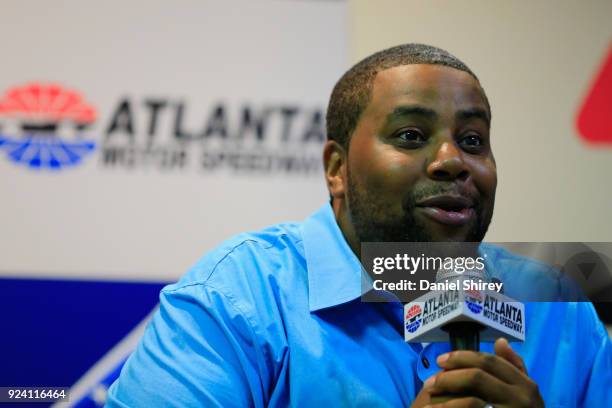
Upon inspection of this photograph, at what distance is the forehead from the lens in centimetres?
132

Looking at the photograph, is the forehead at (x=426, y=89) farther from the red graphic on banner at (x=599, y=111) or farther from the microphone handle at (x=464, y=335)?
the red graphic on banner at (x=599, y=111)

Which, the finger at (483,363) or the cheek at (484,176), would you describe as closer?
the finger at (483,363)

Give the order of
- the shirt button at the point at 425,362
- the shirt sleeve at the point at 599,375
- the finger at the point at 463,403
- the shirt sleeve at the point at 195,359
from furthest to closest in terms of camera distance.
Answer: the shirt sleeve at the point at 599,375 → the shirt button at the point at 425,362 → the shirt sleeve at the point at 195,359 → the finger at the point at 463,403

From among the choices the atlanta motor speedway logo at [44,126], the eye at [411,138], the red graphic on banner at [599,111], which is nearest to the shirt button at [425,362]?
the eye at [411,138]

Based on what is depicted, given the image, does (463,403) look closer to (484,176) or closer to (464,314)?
(464,314)

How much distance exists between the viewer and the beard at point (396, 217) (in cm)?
125

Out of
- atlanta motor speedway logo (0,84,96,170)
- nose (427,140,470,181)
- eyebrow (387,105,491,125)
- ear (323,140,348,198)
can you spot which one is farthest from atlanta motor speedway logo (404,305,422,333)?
atlanta motor speedway logo (0,84,96,170)

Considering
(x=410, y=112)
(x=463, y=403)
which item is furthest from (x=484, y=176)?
(x=463, y=403)

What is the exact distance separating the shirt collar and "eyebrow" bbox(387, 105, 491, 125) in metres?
0.24

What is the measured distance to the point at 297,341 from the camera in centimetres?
119

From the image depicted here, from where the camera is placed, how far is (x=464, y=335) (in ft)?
2.96

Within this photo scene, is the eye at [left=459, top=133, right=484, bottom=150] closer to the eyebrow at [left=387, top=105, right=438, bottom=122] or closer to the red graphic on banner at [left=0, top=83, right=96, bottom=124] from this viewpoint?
the eyebrow at [left=387, top=105, right=438, bottom=122]

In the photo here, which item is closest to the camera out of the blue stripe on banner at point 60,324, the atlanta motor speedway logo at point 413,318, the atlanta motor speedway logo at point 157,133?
the atlanta motor speedway logo at point 413,318

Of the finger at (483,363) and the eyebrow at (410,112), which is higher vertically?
the eyebrow at (410,112)
